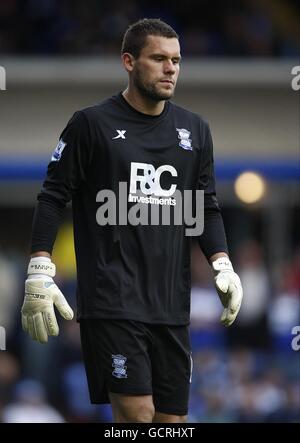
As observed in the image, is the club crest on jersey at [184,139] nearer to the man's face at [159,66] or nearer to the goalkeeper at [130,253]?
the goalkeeper at [130,253]

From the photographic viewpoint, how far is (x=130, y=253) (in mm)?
6418

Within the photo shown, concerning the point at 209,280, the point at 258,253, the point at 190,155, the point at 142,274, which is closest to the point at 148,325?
the point at 142,274

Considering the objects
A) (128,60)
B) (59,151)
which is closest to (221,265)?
(59,151)

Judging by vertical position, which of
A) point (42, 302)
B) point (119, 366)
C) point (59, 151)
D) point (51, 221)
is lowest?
point (119, 366)

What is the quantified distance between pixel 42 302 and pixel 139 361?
0.60 m

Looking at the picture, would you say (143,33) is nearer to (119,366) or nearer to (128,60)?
(128,60)

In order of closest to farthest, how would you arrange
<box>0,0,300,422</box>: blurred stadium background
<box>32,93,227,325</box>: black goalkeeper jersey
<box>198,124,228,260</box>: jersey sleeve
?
<box>32,93,227,325</box>: black goalkeeper jersey
<box>198,124,228,260</box>: jersey sleeve
<box>0,0,300,422</box>: blurred stadium background

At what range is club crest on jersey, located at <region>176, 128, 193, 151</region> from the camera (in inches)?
260

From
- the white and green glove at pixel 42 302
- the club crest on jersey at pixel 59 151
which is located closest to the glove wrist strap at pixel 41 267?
the white and green glove at pixel 42 302

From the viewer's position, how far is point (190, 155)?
6617mm

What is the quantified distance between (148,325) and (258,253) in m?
10.6

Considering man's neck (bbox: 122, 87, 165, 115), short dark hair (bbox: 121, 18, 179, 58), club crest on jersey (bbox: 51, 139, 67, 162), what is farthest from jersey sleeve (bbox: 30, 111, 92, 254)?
short dark hair (bbox: 121, 18, 179, 58)

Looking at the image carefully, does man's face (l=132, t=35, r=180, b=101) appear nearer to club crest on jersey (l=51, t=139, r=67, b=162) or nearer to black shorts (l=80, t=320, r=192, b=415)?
club crest on jersey (l=51, t=139, r=67, b=162)

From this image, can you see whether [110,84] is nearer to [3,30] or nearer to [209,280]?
[3,30]
